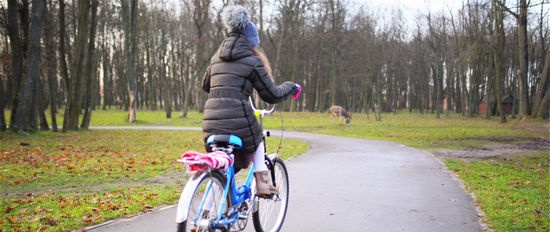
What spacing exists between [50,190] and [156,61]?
5107 cm

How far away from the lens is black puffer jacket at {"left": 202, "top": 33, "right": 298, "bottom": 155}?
3766 mm

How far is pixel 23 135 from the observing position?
16.6m

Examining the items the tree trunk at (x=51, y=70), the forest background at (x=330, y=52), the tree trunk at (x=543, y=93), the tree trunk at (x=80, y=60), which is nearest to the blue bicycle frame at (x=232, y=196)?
the tree trunk at (x=80, y=60)

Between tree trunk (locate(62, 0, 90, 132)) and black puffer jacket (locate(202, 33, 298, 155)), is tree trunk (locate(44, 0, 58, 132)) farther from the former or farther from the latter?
black puffer jacket (locate(202, 33, 298, 155))

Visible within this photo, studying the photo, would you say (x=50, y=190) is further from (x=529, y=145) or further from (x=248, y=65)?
(x=529, y=145)

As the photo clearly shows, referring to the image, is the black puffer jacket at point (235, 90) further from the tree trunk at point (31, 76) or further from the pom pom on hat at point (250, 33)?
the tree trunk at point (31, 76)

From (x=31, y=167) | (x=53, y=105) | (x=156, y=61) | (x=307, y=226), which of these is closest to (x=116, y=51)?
(x=156, y=61)

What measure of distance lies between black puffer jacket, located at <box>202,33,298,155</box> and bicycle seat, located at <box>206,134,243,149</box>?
1.3 inches

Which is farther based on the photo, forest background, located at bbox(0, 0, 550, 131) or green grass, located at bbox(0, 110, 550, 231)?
forest background, located at bbox(0, 0, 550, 131)

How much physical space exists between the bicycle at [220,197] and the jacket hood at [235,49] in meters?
0.58

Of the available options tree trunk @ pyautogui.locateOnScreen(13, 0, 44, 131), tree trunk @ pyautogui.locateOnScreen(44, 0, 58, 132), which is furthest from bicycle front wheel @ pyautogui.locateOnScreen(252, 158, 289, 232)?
tree trunk @ pyautogui.locateOnScreen(44, 0, 58, 132)

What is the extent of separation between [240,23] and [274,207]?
80.9 inches

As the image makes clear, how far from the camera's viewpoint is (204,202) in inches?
138

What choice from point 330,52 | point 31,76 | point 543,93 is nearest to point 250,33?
point 31,76
